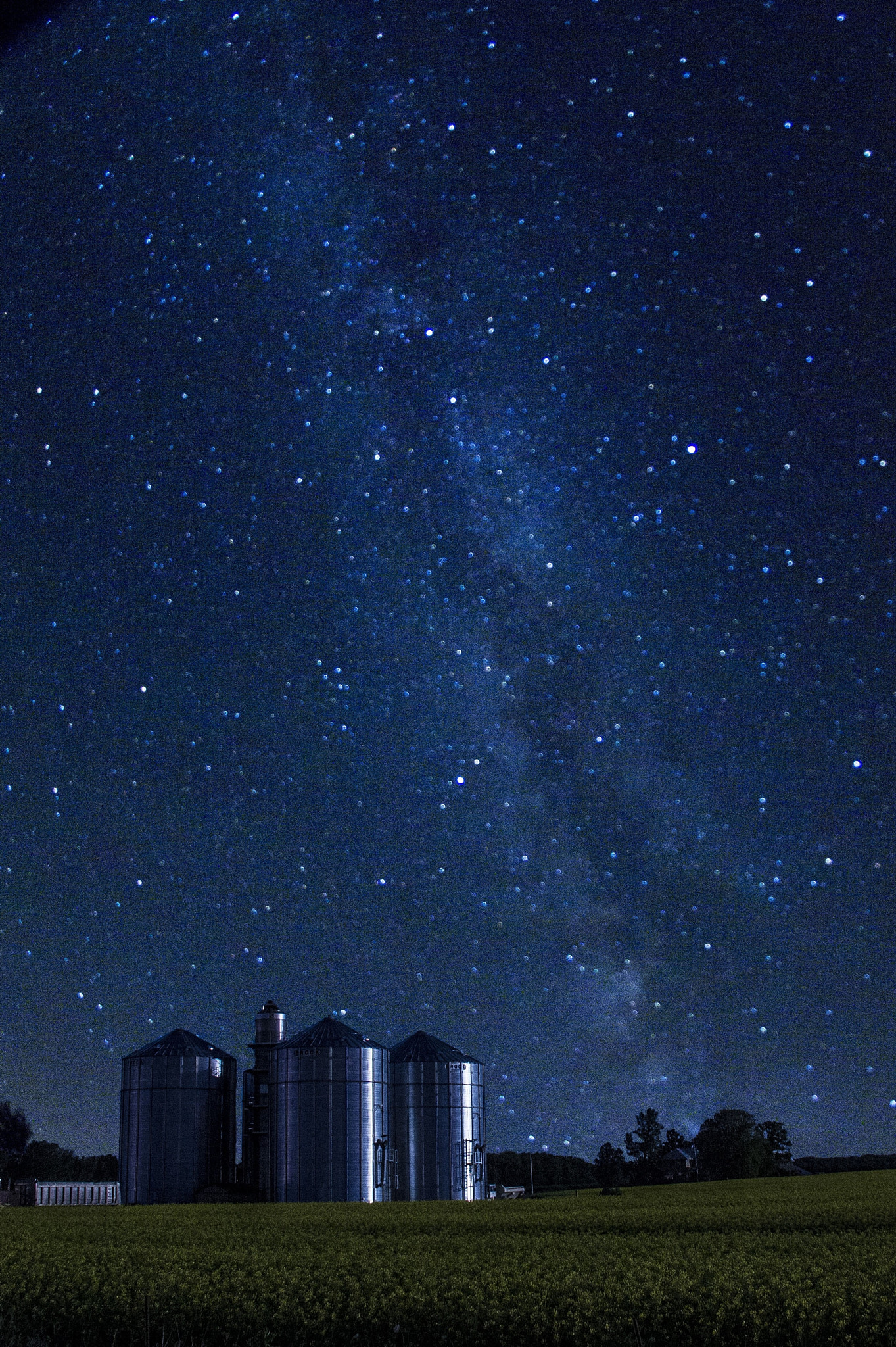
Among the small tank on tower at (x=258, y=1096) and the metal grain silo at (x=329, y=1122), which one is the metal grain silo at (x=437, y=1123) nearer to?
the metal grain silo at (x=329, y=1122)

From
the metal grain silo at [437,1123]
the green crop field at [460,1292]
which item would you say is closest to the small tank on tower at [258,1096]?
the metal grain silo at [437,1123]

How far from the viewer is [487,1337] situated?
17266 mm

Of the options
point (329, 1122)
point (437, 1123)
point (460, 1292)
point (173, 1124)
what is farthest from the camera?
point (437, 1123)

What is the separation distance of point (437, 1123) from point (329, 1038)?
8909 millimetres

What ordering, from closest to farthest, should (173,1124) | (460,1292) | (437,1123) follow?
1. (460,1292)
2. (173,1124)
3. (437,1123)

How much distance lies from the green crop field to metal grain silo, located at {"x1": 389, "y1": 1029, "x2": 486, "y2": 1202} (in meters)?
38.0

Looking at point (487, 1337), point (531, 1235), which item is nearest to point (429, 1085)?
point (531, 1235)

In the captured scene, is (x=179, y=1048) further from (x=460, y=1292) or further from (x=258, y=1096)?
(x=460, y=1292)

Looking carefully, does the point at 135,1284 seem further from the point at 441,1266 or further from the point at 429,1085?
the point at 429,1085

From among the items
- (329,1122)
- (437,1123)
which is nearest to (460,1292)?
(329,1122)

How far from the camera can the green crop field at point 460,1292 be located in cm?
1678

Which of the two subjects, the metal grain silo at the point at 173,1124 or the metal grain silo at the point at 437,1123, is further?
the metal grain silo at the point at 437,1123

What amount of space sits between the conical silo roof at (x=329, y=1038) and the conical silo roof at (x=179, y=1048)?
5.28 m

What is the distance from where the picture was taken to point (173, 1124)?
63750 millimetres
